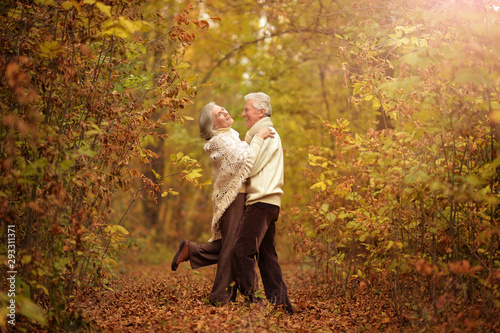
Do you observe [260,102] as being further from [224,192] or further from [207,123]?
[224,192]

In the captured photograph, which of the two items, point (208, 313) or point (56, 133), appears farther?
point (208, 313)

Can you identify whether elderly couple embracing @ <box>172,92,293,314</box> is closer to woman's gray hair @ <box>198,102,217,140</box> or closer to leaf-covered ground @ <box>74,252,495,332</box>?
woman's gray hair @ <box>198,102,217,140</box>

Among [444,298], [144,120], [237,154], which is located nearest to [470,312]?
[444,298]

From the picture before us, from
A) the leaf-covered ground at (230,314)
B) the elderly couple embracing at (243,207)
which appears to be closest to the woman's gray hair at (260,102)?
the elderly couple embracing at (243,207)

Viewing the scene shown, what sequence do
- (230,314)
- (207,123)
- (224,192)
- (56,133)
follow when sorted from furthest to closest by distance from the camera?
1. (207,123)
2. (224,192)
3. (230,314)
4. (56,133)

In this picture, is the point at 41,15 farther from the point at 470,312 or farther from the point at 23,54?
the point at 470,312

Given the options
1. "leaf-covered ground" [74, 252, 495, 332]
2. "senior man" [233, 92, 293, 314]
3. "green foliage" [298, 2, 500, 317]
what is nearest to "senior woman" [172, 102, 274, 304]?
"senior man" [233, 92, 293, 314]

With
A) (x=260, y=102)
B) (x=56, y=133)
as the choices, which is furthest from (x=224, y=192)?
(x=56, y=133)

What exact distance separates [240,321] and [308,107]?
8.08m

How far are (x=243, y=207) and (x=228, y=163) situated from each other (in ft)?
1.66

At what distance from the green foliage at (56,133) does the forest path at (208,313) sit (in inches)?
→ 21.6

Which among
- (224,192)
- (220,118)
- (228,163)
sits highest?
(220,118)

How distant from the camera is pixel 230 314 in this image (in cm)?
414

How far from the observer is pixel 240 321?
157 inches
